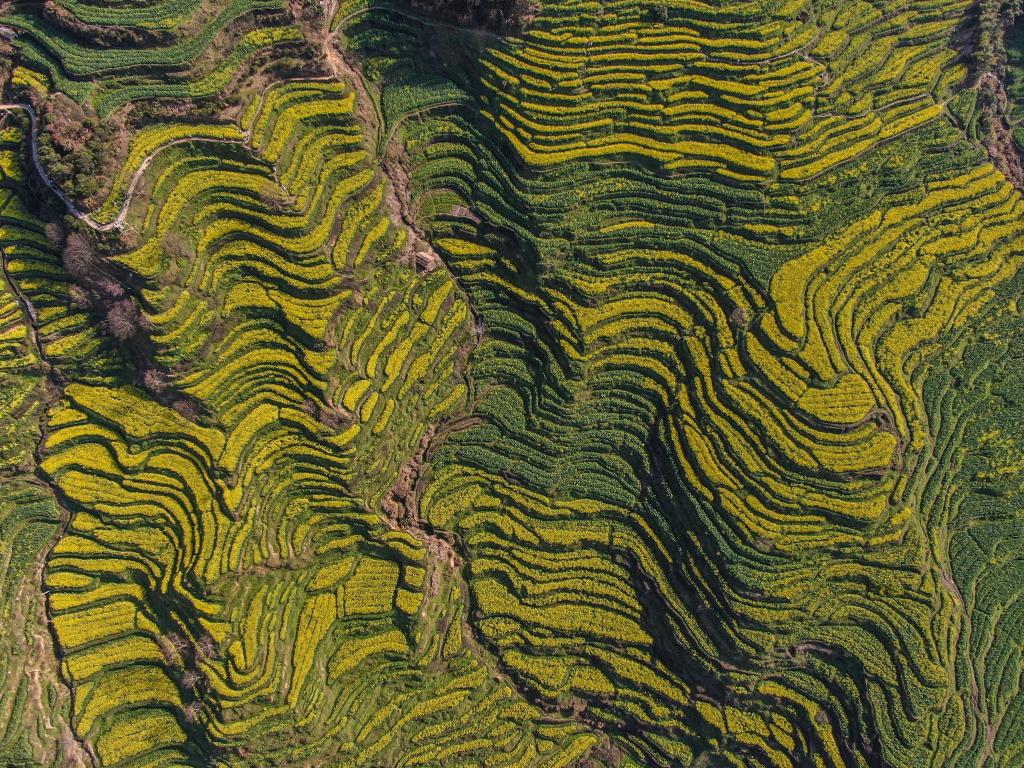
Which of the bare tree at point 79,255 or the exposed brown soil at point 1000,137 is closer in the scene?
the bare tree at point 79,255

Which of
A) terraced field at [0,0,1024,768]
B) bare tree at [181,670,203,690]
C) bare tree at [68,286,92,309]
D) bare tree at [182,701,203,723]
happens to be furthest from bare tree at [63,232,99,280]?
bare tree at [182,701,203,723]

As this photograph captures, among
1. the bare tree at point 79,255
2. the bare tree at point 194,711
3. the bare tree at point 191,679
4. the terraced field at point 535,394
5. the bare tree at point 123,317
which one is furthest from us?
the bare tree at point 194,711

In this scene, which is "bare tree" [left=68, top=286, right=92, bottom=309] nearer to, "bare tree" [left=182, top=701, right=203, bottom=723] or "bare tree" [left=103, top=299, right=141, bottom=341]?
"bare tree" [left=103, top=299, right=141, bottom=341]

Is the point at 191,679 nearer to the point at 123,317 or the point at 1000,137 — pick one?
the point at 123,317

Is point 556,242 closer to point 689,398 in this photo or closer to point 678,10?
point 689,398

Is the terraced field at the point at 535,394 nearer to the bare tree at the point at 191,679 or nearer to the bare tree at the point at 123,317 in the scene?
the bare tree at the point at 191,679

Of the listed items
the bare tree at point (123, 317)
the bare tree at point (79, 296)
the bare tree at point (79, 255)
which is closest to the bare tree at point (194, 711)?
→ the bare tree at point (123, 317)

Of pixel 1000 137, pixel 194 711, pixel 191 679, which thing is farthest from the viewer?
pixel 1000 137

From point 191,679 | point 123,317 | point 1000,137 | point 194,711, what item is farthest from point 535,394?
point 1000,137
